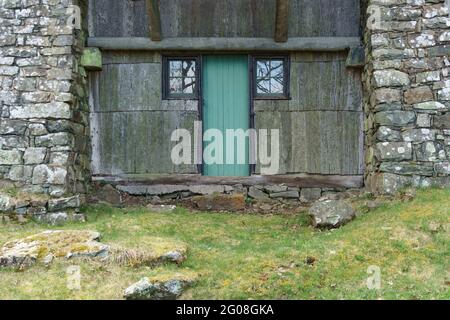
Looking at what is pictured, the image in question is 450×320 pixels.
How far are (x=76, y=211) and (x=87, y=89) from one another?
220cm

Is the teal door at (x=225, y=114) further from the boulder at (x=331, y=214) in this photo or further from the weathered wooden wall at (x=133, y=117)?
the boulder at (x=331, y=214)

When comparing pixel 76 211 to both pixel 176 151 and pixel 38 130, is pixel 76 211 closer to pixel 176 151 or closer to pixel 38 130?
pixel 38 130

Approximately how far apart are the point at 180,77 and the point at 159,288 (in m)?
4.58

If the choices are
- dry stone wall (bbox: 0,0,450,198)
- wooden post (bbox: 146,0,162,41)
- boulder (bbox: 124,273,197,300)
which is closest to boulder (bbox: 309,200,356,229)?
dry stone wall (bbox: 0,0,450,198)

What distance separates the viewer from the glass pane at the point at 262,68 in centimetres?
840

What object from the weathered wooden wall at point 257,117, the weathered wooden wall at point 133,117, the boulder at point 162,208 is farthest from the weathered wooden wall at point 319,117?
the boulder at point 162,208

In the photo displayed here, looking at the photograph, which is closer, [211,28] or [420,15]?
[420,15]

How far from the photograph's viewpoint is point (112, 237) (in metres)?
6.18

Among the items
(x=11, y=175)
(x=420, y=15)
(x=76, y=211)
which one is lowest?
(x=76, y=211)

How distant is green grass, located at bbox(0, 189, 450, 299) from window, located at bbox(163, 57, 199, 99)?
2226 mm

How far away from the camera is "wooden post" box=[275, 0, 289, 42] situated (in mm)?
7648

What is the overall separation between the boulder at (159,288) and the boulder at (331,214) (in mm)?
2516
